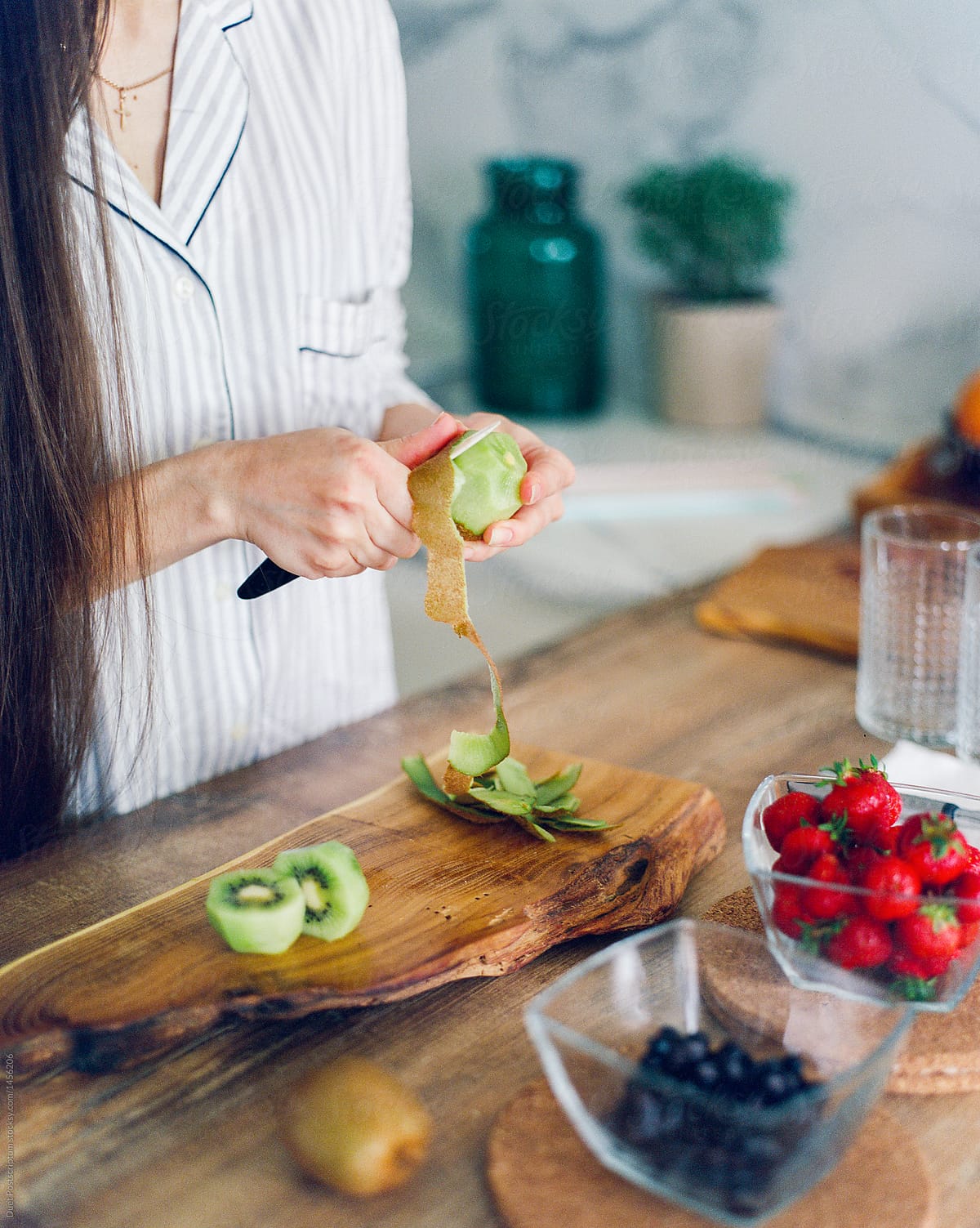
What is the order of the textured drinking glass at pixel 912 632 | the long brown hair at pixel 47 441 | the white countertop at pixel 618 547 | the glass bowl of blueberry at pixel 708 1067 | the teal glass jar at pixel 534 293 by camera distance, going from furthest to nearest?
1. the teal glass jar at pixel 534 293
2. the white countertop at pixel 618 547
3. the textured drinking glass at pixel 912 632
4. the long brown hair at pixel 47 441
5. the glass bowl of blueberry at pixel 708 1067

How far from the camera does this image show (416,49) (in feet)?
6.24

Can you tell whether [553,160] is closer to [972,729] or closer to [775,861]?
[972,729]

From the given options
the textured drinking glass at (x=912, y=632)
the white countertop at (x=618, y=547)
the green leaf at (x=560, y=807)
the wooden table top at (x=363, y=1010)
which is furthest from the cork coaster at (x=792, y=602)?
the green leaf at (x=560, y=807)

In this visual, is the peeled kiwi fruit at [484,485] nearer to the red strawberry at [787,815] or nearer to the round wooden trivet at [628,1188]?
the red strawberry at [787,815]

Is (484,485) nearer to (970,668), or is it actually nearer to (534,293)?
(970,668)

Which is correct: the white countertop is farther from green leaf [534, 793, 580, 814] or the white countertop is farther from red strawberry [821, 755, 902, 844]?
red strawberry [821, 755, 902, 844]

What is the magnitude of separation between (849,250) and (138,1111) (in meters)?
1.76

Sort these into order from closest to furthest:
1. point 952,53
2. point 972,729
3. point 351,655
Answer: point 972,729
point 351,655
point 952,53

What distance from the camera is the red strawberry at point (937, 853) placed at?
66 centimetres

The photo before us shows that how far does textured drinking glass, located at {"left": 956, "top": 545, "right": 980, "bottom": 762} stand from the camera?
1.02m

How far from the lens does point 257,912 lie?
0.73 m

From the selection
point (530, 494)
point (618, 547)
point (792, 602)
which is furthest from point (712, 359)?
point (530, 494)

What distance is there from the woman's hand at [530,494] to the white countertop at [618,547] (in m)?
0.74

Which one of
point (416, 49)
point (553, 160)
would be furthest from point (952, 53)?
point (416, 49)
